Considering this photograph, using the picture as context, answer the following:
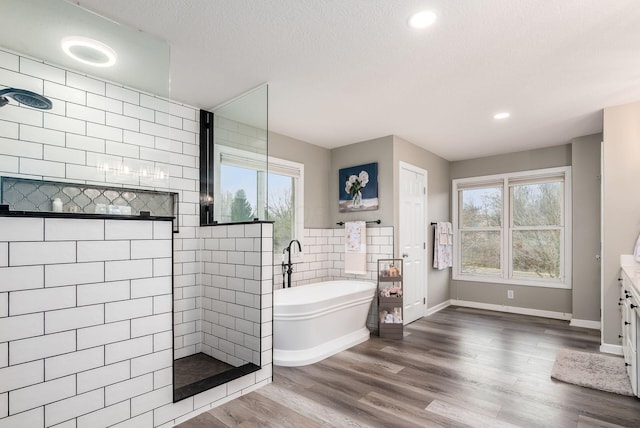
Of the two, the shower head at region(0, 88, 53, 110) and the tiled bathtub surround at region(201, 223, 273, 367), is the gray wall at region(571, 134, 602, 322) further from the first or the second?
the shower head at region(0, 88, 53, 110)

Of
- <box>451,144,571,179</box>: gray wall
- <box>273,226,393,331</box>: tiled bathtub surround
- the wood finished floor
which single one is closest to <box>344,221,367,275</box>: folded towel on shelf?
<box>273,226,393,331</box>: tiled bathtub surround

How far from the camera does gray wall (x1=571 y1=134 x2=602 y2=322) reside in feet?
14.2

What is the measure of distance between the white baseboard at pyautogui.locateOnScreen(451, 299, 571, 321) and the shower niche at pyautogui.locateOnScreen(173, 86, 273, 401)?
158 inches

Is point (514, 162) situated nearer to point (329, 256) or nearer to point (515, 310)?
point (515, 310)

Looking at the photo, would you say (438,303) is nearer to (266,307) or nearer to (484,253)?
(484,253)

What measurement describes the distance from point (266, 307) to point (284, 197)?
A: 5.97 feet

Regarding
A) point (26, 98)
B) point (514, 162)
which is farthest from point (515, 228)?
point (26, 98)

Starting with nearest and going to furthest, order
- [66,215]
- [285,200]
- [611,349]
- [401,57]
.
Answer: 1. [66,215]
2. [401,57]
3. [611,349]
4. [285,200]

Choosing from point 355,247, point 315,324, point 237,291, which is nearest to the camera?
point 237,291

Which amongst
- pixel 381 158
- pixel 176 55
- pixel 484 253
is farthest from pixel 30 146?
pixel 484 253

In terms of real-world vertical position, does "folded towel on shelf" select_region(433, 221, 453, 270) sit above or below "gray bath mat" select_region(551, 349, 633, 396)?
above

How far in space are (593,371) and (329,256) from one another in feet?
9.73

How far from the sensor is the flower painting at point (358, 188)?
4.41 m

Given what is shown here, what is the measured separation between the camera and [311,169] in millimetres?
4652
